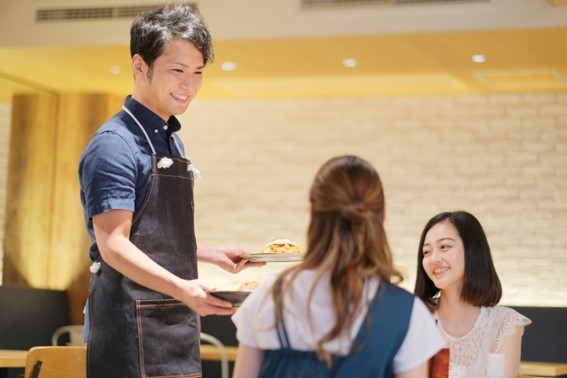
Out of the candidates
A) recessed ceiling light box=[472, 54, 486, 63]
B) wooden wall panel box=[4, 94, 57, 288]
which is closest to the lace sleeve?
recessed ceiling light box=[472, 54, 486, 63]

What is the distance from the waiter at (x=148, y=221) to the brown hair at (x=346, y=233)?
0.38 m

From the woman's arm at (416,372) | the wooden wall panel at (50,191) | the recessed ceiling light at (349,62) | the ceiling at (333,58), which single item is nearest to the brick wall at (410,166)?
the ceiling at (333,58)


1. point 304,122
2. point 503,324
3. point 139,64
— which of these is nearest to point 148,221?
point 139,64

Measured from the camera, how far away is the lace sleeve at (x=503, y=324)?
3840 mm

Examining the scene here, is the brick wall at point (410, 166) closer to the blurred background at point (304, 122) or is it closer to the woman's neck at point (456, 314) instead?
the blurred background at point (304, 122)

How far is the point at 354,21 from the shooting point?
278 inches

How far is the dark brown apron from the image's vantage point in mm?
2453

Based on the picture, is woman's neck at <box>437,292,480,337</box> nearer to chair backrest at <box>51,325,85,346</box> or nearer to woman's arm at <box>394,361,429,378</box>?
woman's arm at <box>394,361,429,378</box>

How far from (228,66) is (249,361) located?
6.08 metres

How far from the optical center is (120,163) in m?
2.45

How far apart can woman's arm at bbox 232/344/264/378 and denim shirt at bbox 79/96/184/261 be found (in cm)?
55

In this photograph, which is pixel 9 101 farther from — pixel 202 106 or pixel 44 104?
pixel 202 106

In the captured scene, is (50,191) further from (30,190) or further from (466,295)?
(466,295)

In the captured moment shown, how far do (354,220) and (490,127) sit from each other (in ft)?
22.3
